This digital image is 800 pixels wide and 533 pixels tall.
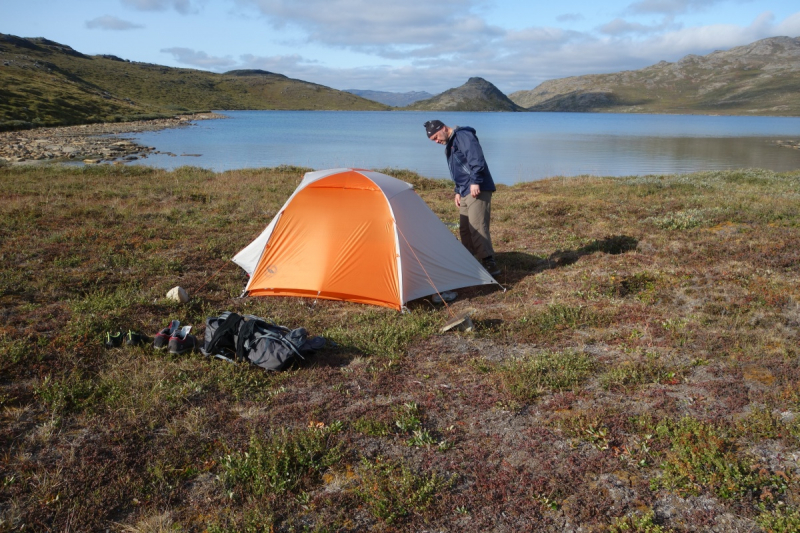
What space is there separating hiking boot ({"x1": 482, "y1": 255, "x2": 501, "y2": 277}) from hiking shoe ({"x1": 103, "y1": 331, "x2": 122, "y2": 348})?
6.32 metres

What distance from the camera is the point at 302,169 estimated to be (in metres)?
25.0

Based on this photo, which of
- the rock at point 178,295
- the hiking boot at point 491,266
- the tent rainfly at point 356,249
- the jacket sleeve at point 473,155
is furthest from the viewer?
the hiking boot at point 491,266

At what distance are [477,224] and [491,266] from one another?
920 mm

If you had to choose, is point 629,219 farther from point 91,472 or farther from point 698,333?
point 91,472

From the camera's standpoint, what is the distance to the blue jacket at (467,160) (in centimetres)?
944

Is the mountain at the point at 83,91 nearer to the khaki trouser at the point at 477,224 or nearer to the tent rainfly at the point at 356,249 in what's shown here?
the tent rainfly at the point at 356,249

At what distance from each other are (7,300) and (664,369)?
30.0 feet

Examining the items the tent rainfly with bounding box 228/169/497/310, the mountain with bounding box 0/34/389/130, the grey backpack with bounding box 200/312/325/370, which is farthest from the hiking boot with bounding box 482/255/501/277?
the mountain with bounding box 0/34/389/130

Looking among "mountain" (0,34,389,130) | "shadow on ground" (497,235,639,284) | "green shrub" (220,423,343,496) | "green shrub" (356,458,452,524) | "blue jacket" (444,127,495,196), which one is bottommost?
"green shrub" (356,458,452,524)

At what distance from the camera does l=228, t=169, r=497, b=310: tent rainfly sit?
8.59 meters

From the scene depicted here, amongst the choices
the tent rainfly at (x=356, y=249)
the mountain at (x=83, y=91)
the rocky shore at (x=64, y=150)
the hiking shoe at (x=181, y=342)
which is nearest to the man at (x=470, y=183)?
the tent rainfly at (x=356, y=249)

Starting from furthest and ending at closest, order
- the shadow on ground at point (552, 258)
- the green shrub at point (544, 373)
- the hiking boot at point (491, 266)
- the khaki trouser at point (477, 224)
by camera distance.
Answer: the shadow on ground at point (552, 258)
the hiking boot at point (491, 266)
the khaki trouser at point (477, 224)
the green shrub at point (544, 373)

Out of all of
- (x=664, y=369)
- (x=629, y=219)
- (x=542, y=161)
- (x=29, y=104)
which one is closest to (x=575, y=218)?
(x=629, y=219)

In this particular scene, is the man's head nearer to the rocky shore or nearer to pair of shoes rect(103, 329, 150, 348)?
pair of shoes rect(103, 329, 150, 348)
